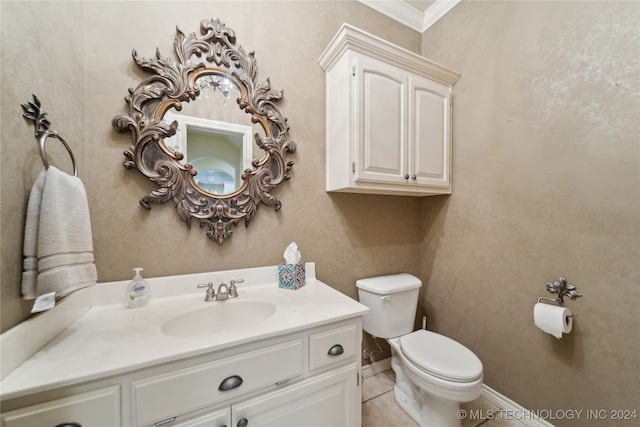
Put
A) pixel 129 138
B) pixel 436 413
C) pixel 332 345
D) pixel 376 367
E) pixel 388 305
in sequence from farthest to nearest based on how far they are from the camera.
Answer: pixel 376 367 < pixel 388 305 < pixel 436 413 < pixel 129 138 < pixel 332 345

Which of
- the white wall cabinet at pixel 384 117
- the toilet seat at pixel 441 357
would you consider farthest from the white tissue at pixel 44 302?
the toilet seat at pixel 441 357

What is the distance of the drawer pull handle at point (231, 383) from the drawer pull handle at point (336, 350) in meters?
0.35

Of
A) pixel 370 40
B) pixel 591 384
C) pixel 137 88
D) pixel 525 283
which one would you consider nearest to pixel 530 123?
pixel 525 283

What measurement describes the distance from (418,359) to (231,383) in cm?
96

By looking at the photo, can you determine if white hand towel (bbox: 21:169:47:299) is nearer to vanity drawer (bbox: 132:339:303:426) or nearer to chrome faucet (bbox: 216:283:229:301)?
vanity drawer (bbox: 132:339:303:426)

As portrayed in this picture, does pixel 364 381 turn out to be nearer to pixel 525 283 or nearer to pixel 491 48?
pixel 525 283

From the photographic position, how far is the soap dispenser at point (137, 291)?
1014 millimetres

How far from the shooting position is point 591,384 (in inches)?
42.5

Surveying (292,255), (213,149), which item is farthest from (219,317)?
(213,149)

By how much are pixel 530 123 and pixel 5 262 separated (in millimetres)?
2231

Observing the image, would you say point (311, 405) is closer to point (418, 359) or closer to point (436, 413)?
point (418, 359)

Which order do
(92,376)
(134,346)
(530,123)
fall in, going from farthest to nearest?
(530,123), (134,346), (92,376)

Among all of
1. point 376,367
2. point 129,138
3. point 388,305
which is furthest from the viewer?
point 376,367

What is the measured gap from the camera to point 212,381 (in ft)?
2.45
